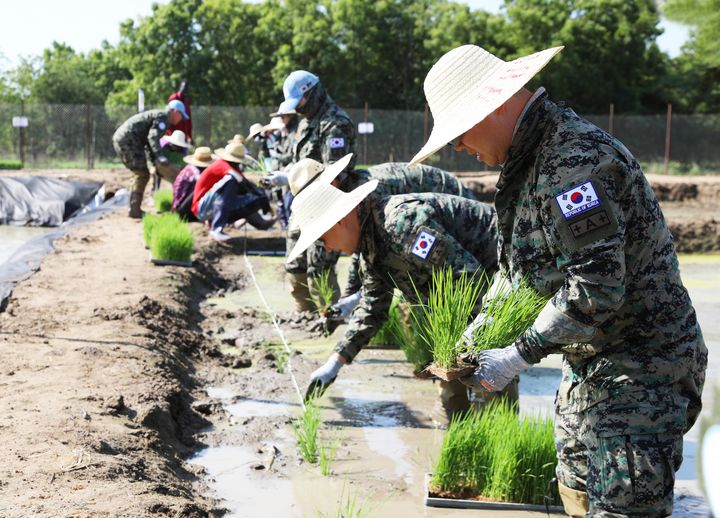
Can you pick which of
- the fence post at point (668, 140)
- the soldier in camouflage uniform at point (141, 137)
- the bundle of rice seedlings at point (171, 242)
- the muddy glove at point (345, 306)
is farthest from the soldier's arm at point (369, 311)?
the fence post at point (668, 140)

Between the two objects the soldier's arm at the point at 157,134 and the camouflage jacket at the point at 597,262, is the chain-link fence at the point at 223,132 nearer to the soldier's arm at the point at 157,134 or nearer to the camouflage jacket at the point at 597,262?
the soldier's arm at the point at 157,134

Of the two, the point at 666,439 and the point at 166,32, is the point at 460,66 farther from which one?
the point at 166,32

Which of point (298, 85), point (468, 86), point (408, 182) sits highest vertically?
point (468, 86)

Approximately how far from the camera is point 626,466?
2.39 metres

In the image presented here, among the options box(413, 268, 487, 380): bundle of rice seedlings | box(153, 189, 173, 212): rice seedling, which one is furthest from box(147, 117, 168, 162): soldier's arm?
box(413, 268, 487, 380): bundle of rice seedlings

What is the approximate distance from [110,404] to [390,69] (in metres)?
29.9

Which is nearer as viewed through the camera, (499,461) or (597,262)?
(597,262)

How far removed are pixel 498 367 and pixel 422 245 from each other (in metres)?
1.60

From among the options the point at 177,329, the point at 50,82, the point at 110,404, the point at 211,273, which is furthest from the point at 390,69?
the point at 110,404

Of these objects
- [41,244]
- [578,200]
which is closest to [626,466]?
[578,200]

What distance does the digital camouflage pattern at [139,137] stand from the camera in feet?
39.2

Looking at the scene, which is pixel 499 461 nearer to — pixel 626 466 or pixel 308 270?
pixel 626 466

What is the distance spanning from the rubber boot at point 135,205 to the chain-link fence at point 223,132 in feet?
35.6

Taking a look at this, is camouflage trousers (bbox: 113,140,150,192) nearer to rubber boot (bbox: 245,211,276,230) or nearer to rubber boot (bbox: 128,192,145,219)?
rubber boot (bbox: 128,192,145,219)
